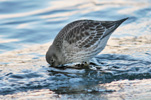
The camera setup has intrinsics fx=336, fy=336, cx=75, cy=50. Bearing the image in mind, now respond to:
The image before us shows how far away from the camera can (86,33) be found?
357 inches

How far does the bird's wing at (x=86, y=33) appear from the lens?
899cm

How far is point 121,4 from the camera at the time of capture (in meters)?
15.4

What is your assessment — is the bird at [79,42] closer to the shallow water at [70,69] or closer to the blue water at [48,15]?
the shallow water at [70,69]

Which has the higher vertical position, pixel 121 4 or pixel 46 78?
pixel 121 4

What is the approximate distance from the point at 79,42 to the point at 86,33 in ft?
1.05

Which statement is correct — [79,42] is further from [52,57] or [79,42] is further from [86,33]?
[52,57]

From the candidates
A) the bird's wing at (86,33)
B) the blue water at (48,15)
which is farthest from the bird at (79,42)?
the blue water at (48,15)

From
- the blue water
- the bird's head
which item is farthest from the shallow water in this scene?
the bird's head

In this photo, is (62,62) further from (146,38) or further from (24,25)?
(24,25)

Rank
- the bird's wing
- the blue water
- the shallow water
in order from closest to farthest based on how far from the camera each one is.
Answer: the shallow water, the bird's wing, the blue water

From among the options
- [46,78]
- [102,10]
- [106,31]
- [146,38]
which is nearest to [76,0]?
[102,10]

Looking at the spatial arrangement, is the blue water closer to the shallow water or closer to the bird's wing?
the shallow water

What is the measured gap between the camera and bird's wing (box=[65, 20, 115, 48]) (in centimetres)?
899

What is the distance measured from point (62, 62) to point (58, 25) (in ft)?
12.6
